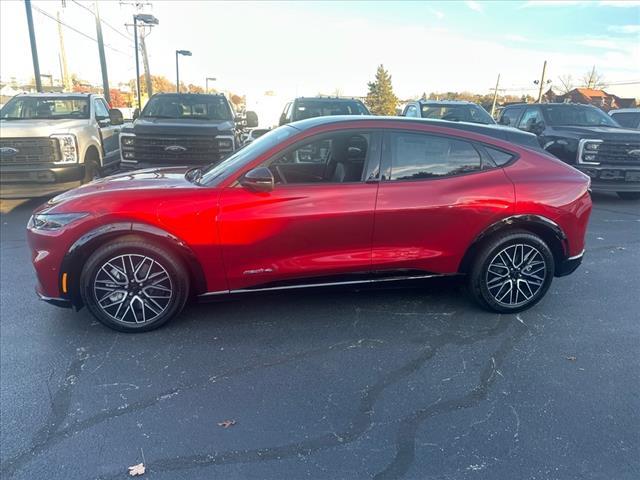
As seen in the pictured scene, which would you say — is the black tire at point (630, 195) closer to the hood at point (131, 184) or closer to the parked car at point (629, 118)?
the parked car at point (629, 118)

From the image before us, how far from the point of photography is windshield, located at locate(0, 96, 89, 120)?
8922mm

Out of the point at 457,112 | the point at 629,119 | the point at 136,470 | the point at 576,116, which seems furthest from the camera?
the point at 629,119

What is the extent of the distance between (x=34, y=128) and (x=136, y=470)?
24.6 ft

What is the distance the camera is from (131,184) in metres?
3.75

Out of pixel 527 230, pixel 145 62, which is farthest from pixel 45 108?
pixel 145 62

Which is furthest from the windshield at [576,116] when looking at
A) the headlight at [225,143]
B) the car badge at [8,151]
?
the car badge at [8,151]

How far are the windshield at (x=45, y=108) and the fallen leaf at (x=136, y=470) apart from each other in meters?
8.65

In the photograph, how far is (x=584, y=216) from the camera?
13.3 ft

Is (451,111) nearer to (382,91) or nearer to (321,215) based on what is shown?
(321,215)

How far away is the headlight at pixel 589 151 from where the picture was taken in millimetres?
8852

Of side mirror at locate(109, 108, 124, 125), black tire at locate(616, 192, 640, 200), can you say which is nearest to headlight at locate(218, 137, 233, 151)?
side mirror at locate(109, 108, 124, 125)

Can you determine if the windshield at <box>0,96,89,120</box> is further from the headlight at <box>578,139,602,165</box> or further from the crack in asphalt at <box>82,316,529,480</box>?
the headlight at <box>578,139,602,165</box>

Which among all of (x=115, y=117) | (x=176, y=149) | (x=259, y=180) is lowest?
(x=176, y=149)

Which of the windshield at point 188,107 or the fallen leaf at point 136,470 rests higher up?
the windshield at point 188,107
